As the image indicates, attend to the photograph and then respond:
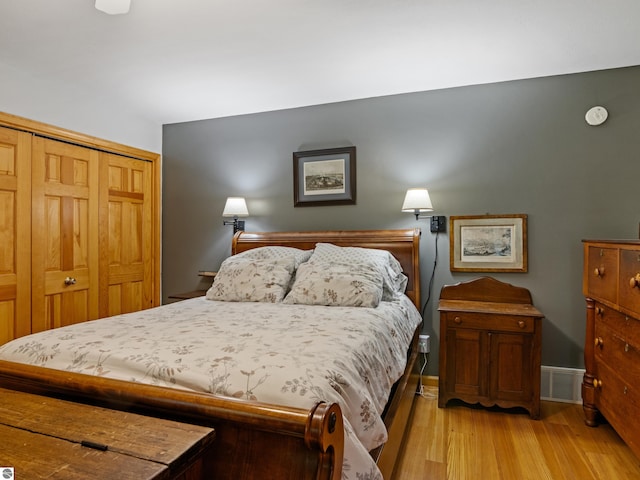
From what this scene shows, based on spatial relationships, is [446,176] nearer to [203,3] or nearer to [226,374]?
[203,3]

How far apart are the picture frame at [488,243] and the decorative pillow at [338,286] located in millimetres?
806

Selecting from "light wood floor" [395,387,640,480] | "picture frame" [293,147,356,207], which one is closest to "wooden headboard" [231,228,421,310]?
"picture frame" [293,147,356,207]

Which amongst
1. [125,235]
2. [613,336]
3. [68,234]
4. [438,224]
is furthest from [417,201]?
[68,234]

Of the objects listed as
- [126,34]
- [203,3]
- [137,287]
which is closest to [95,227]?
[137,287]

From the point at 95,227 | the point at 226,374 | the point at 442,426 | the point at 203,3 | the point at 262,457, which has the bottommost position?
the point at 442,426

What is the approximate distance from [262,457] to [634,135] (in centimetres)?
299

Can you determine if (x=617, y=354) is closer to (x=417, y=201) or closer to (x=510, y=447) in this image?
(x=510, y=447)

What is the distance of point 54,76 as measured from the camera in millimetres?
2783

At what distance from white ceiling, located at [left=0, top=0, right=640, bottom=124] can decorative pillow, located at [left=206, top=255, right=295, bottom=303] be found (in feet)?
4.40

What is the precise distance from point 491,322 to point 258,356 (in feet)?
5.70

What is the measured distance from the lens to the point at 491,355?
8.02ft

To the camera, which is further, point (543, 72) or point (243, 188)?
point (243, 188)

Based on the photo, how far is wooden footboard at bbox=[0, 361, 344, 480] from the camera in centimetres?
92

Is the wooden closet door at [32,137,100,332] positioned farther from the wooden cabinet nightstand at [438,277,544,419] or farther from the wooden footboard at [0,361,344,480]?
the wooden cabinet nightstand at [438,277,544,419]
